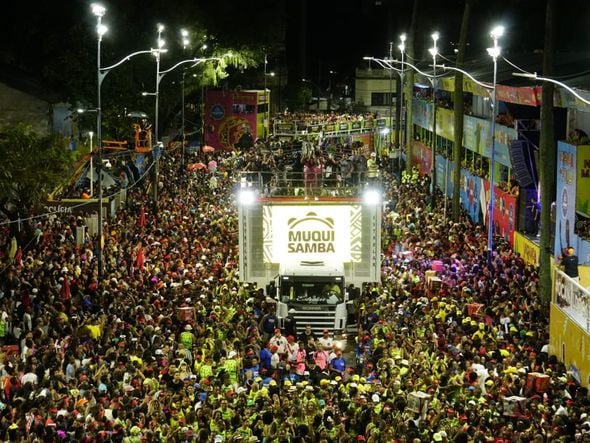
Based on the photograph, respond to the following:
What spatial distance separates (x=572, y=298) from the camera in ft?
75.5

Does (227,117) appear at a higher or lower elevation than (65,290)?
higher

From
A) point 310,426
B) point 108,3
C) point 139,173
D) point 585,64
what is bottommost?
point 310,426

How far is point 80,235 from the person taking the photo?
36125 mm

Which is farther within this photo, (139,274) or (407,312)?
(139,274)

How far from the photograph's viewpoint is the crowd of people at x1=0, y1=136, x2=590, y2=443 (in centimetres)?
1742

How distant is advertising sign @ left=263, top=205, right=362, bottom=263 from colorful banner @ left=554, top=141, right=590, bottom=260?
684 centimetres

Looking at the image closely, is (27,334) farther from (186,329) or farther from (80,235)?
(80,235)

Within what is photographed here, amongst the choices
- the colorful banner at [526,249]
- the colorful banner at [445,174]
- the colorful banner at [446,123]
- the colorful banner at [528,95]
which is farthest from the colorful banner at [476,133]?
the colorful banner at [526,249]

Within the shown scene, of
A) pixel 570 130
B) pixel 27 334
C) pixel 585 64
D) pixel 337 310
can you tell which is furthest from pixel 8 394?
pixel 585 64

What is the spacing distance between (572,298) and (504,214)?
18.2 meters

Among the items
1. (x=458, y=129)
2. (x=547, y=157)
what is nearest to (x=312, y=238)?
(x=547, y=157)

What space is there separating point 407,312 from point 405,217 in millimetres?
14440

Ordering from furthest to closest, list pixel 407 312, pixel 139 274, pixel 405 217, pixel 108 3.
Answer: pixel 108 3
pixel 405 217
pixel 139 274
pixel 407 312

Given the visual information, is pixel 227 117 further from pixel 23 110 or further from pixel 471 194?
pixel 471 194
